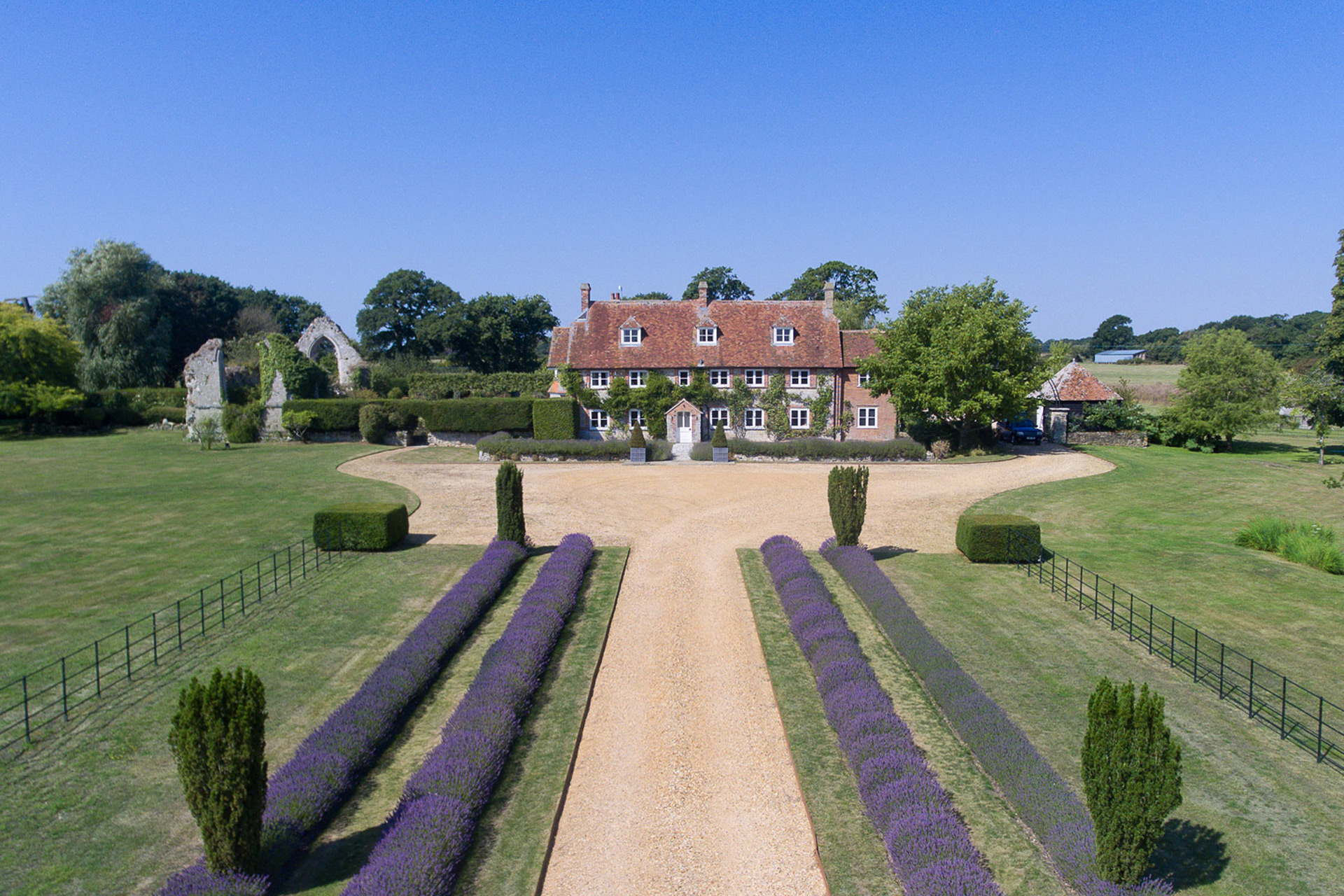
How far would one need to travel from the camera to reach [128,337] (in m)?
59.9

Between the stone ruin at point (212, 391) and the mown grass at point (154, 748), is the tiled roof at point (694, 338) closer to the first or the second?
the stone ruin at point (212, 391)

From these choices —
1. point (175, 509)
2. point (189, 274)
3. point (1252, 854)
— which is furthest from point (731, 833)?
point (189, 274)

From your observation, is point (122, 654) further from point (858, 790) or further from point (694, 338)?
point (694, 338)

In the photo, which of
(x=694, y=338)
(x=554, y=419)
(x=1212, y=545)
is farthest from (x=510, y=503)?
(x=694, y=338)

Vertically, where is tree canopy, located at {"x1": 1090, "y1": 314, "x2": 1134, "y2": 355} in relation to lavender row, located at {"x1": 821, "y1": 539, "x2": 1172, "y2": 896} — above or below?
above

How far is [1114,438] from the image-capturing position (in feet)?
173

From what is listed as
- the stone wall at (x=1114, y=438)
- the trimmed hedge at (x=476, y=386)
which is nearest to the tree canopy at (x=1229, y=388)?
the stone wall at (x=1114, y=438)

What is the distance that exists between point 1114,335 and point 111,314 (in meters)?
163

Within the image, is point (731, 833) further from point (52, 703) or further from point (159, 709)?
point (52, 703)

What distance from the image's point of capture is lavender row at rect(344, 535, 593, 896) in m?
8.36

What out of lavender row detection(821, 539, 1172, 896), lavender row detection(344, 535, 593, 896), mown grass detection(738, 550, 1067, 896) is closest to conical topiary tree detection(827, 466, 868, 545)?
lavender row detection(821, 539, 1172, 896)

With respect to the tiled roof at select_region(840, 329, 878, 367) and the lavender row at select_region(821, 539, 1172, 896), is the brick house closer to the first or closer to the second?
the tiled roof at select_region(840, 329, 878, 367)

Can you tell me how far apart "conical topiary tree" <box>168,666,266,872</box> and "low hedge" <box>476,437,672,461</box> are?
3473 centimetres

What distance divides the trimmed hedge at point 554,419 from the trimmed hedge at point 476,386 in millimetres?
8967
